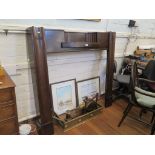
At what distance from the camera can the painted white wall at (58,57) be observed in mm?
1787

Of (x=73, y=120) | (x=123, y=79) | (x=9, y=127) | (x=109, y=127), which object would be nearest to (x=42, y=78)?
(x=9, y=127)

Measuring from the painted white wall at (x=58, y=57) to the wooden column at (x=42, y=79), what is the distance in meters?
0.27

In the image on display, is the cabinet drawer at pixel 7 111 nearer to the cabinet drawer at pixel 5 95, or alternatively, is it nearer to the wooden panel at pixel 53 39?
the cabinet drawer at pixel 5 95

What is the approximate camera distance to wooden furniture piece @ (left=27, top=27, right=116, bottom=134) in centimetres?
170

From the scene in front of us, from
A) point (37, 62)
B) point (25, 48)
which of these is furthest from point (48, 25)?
point (37, 62)

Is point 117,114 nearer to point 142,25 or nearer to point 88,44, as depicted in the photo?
point 88,44

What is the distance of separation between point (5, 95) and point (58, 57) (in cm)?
105

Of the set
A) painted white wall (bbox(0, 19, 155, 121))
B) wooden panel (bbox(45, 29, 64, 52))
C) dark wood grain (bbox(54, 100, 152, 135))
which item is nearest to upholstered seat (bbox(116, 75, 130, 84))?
painted white wall (bbox(0, 19, 155, 121))

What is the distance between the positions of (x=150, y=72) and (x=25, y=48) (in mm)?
1934

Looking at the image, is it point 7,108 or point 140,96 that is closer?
point 7,108

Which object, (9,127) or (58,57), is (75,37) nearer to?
(58,57)

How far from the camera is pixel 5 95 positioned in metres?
1.29

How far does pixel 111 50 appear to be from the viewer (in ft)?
8.11

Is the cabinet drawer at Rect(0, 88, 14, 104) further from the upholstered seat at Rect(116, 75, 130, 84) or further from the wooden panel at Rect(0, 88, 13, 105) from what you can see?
the upholstered seat at Rect(116, 75, 130, 84)
